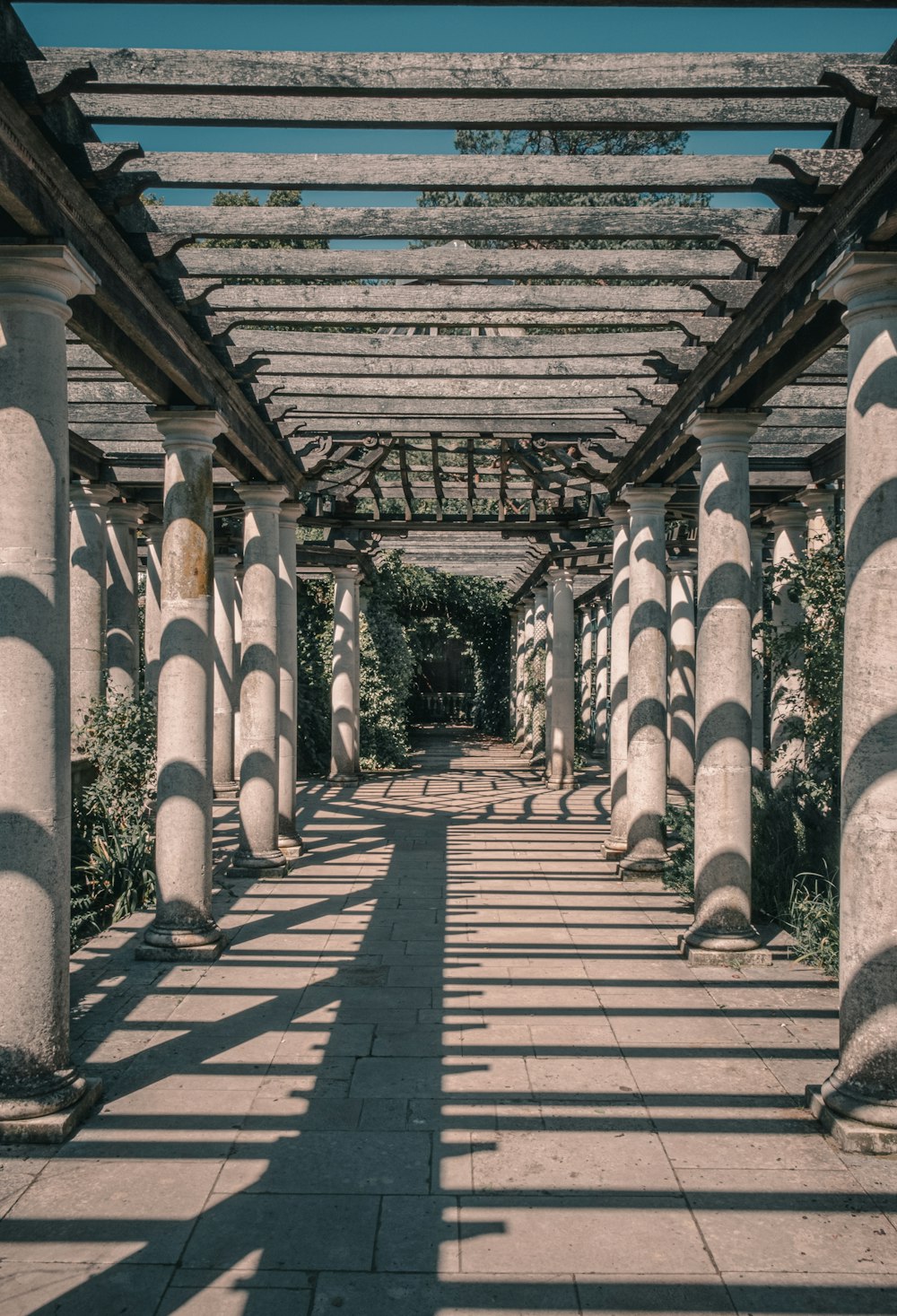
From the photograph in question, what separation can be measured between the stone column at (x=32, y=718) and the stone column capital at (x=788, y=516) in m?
9.41

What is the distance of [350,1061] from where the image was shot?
575cm

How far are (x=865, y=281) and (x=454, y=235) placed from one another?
243cm

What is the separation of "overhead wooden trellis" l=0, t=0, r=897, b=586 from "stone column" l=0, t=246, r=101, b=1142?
0.39 meters

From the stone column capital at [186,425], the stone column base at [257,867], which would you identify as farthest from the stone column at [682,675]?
the stone column capital at [186,425]

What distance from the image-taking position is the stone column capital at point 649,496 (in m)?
10.8

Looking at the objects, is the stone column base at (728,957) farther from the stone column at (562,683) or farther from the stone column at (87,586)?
the stone column at (562,683)

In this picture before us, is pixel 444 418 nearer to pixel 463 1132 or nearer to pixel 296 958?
pixel 296 958

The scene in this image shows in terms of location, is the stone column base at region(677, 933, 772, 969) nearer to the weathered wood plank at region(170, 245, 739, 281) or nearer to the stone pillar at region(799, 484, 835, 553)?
the weathered wood plank at region(170, 245, 739, 281)

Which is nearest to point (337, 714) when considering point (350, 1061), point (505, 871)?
point (505, 871)

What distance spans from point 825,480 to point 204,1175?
364 inches

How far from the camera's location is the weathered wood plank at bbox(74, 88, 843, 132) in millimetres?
5277

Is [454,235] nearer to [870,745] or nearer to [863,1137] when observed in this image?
[870,745]

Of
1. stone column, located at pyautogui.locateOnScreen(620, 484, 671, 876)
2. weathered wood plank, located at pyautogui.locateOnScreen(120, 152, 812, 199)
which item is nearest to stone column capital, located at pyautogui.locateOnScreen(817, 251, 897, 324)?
weathered wood plank, located at pyautogui.locateOnScreen(120, 152, 812, 199)

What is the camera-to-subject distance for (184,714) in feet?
25.6
